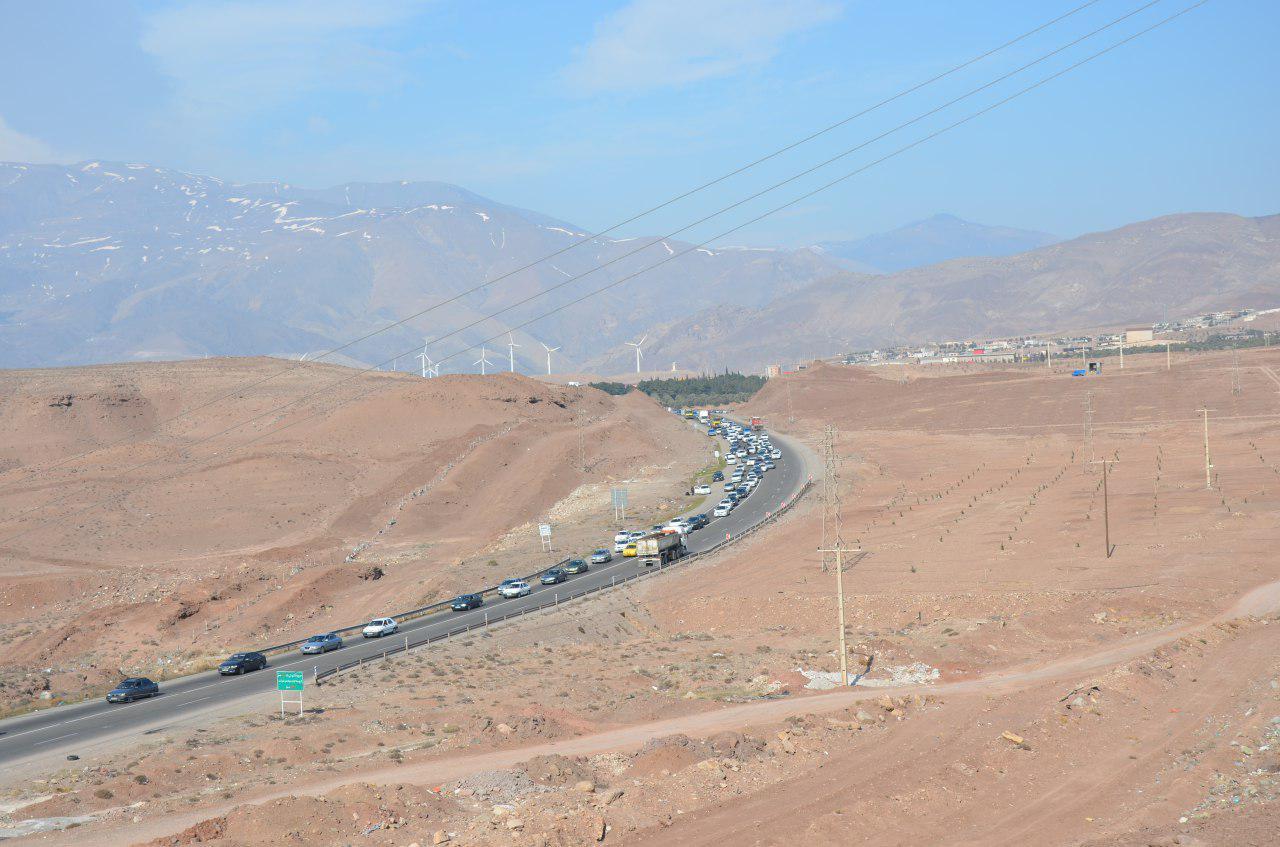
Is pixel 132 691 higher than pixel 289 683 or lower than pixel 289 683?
lower

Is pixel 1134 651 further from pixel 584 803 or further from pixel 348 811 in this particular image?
pixel 348 811

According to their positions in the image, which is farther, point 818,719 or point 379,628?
point 379,628

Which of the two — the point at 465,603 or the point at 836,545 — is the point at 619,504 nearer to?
the point at 836,545

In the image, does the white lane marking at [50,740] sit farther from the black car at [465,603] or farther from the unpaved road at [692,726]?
the black car at [465,603]

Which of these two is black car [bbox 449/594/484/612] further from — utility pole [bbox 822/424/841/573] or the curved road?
utility pole [bbox 822/424/841/573]

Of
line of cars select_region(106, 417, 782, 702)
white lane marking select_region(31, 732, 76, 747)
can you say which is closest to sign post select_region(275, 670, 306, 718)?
white lane marking select_region(31, 732, 76, 747)

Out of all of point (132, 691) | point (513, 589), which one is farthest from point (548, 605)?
point (132, 691)
